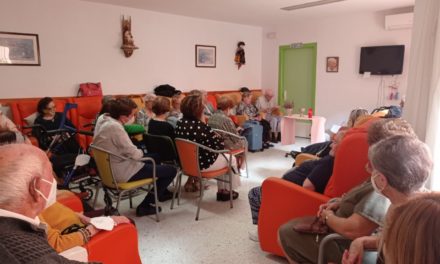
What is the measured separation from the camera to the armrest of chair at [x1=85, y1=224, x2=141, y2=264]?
1549 millimetres

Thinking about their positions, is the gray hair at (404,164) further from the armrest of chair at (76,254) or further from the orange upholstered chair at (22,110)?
the orange upholstered chair at (22,110)

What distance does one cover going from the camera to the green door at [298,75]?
6938 mm

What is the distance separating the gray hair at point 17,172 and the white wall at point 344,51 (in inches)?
240

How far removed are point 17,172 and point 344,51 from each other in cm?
642

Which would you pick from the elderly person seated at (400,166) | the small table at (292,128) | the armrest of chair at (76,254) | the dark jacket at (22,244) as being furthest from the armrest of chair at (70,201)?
the small table at (292,128)

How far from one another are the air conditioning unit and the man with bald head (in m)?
5.99

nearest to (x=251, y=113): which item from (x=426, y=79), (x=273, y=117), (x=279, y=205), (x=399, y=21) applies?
(x=273, y=117)

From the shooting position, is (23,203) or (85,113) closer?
(23,203)

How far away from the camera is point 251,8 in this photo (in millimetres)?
5473

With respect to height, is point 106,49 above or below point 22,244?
above

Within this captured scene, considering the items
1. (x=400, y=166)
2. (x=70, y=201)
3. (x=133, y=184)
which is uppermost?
(x=400, y=166)

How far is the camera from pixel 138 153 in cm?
278

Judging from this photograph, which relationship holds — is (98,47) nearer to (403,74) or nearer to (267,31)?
(267,31)

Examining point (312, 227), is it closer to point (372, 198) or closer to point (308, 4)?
point (372, 198)
